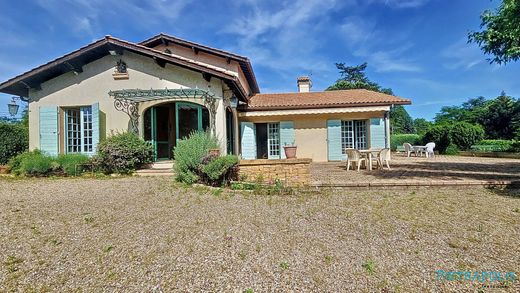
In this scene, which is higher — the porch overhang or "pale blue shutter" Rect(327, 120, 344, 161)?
the porch overhang

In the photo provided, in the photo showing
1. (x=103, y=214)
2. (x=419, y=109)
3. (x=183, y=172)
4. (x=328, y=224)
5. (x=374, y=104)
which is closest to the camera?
(x=328, y=224)

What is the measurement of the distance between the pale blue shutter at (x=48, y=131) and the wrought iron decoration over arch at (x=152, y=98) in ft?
12.9

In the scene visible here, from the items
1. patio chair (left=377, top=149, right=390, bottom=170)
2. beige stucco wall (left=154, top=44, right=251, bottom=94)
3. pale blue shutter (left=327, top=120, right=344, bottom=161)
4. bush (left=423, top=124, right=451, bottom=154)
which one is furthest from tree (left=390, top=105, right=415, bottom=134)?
beige stucco wall (left=154, top=44, right=251, bottom=94)

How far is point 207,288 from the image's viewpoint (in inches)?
142

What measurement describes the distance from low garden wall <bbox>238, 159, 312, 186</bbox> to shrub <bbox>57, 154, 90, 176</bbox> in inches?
360

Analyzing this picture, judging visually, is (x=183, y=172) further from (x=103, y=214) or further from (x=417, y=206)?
(x=417, y=206)

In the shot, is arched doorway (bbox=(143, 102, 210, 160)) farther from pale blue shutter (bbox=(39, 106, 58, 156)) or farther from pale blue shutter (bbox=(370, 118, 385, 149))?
pale blue shutter (bbox=(370, 118, 385, 149))

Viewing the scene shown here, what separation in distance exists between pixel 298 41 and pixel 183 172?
20.9 m

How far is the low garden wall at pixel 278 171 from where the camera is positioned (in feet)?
34.4

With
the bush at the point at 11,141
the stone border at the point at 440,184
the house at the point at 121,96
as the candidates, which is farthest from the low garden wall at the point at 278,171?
the bush at the point at 11,141

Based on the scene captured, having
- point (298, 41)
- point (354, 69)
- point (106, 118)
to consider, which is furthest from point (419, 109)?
point (106, 118)

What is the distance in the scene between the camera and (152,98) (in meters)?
14.8

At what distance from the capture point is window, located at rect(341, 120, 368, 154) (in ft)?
68.4

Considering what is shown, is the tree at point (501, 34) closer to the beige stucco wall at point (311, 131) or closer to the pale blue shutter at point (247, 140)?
the beige stucco wall at point (311, 131)
